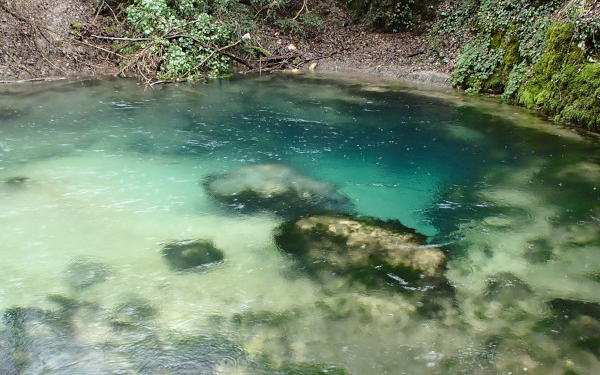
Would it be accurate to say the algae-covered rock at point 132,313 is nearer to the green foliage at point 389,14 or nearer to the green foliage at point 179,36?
the green foliage at point 179,36

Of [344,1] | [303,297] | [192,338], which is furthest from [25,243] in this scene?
[344,1]

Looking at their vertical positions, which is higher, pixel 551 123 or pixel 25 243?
pixel 551 123

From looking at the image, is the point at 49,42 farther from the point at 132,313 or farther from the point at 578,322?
the point at 578,322

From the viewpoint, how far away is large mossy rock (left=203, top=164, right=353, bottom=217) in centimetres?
592

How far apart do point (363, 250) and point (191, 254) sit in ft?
6.21

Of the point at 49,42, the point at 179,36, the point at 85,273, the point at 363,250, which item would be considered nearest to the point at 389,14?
the point at 179,36

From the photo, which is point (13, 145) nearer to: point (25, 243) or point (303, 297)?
point (25, 243)

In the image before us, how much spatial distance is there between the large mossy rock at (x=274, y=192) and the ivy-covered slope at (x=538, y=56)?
19.3ft

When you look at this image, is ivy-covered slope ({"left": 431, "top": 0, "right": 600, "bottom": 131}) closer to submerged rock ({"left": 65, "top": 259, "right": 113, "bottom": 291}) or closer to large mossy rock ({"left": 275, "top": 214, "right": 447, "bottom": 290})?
large mossy rock ({"left": 275, "top": 214, "right": 447, "bottom": 290})

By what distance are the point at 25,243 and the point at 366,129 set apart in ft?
20.5

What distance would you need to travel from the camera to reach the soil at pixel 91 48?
12.6 m

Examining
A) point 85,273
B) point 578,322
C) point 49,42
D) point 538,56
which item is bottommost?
point 85,273

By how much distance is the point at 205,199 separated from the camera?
20.1ft

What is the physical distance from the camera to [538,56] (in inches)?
400
